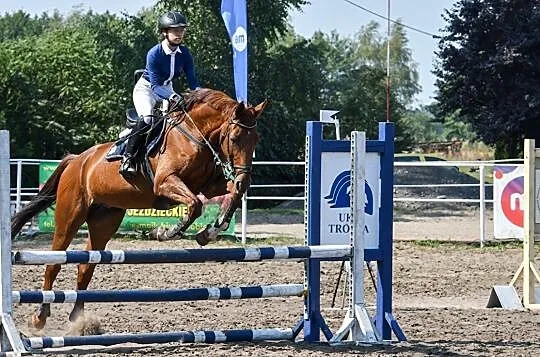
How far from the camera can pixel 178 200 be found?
23.7ft

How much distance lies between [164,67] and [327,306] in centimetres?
349

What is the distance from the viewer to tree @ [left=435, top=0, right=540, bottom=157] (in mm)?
27422

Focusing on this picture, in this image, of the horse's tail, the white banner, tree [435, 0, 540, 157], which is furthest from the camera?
tree [435, 0, 540, 157]

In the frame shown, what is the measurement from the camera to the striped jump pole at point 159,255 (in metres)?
6.62

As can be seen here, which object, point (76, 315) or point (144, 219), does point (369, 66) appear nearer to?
point (144, 219)

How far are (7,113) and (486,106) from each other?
1301cm

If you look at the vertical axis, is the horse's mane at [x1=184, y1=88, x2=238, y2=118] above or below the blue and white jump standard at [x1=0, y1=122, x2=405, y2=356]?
above

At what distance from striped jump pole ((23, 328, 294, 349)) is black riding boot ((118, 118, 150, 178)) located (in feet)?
4.70

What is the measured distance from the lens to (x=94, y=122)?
31391mm

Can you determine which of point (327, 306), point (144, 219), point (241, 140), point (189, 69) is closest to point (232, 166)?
point (241, 140)

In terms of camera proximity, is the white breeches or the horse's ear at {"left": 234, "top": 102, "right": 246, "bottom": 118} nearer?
the horse's ear at {"left": 234, "top": 102, "right": 246, "bottom": 118}

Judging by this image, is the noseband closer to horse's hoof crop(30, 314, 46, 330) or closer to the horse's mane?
the horse's mane

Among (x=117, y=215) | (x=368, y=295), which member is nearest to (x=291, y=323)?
(x=117, y=215)

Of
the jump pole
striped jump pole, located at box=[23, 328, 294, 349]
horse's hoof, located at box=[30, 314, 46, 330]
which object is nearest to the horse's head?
striped jump pole, located at box=[23, 328, 294, 349]
